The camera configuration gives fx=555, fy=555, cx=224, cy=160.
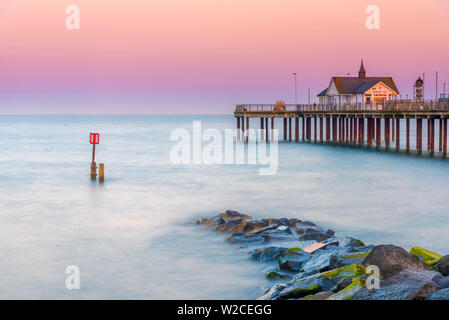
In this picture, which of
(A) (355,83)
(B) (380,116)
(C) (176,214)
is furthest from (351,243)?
(A) (355,83)

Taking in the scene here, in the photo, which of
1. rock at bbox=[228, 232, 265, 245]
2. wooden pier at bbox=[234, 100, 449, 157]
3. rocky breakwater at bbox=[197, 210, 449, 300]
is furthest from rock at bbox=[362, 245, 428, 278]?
wooden pier at bbox=[234, 100, 449, 157]

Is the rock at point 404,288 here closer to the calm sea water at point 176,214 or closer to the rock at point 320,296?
the rock at point 320,296

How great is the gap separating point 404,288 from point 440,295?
52cm

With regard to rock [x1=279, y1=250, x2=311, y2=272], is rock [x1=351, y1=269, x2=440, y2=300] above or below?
above

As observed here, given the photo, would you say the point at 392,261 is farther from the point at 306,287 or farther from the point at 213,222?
the point at 213,222

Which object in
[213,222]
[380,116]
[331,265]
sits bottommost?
[213,222]

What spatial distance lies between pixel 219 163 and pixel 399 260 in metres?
24.1

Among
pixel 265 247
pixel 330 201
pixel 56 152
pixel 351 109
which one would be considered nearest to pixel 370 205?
pixel 330 201

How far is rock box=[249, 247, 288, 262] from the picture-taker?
11414mm

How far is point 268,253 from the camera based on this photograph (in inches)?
456

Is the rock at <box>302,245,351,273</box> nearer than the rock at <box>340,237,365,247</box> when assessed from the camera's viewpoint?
Yes

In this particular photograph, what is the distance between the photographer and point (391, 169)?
28.1 m

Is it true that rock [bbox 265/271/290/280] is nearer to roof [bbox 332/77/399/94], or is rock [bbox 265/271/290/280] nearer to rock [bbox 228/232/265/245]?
rock [bbox 228/232/265/245]
